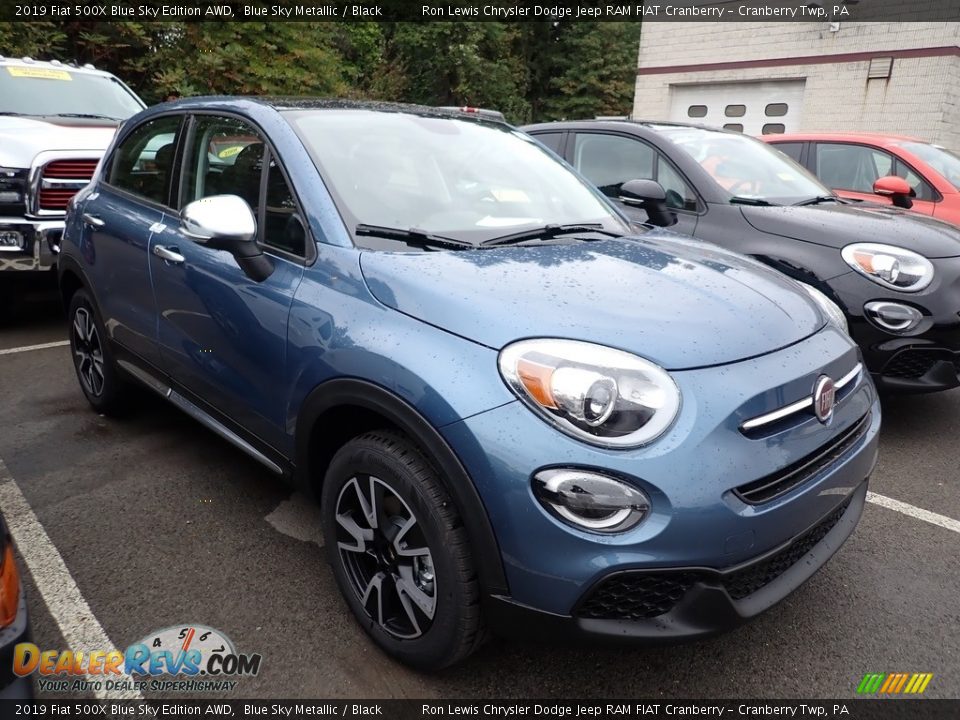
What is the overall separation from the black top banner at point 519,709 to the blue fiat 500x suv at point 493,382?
0.16m

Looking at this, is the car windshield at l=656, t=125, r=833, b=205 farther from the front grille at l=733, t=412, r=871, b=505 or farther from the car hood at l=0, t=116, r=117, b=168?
the car hood at l=0, t=116, r=117, b=168

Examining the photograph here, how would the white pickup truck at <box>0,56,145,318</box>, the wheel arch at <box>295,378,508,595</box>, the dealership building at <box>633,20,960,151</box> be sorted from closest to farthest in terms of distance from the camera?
1. the wheel arch at <box>295,378,508,595</box>
2. the white pickup truck at <box>0,56,145,318</box>
3. the dealership building at <box>633,20,960,151</box>

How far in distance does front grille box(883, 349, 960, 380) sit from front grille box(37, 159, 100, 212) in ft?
18.0

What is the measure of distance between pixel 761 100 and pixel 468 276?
45.5 feet

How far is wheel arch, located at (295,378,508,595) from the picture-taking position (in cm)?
175

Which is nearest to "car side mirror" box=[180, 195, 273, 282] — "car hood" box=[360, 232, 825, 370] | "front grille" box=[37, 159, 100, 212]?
"car hood" box=[360, 232, 825, 370]

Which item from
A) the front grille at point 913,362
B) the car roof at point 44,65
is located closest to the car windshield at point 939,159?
the front grille at point 913,362

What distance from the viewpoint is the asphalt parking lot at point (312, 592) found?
2104 mm

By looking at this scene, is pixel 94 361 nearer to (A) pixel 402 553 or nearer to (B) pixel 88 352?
(B) pixel 88 352

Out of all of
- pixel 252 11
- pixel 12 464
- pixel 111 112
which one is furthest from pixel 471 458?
pixel 252 11

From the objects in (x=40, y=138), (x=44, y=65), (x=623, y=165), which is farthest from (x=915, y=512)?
(x=44, y=65)

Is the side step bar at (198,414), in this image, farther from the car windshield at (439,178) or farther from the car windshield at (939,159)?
the car windshield at (939,159)

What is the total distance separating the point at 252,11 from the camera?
515 inches

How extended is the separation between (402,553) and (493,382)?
0.60 meters
